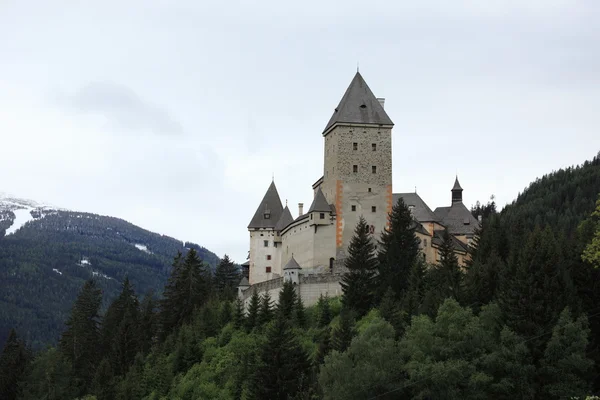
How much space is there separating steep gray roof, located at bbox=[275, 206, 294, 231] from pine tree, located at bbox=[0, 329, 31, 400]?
89.3 feet

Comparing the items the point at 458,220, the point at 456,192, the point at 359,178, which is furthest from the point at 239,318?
the point at 456,192

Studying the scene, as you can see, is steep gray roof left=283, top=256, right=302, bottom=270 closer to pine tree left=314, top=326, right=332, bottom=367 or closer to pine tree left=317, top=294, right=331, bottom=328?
pine tree left=317, top=294, right=331, bottom=328

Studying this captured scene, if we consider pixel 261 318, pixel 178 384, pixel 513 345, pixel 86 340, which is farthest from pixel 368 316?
pixel 86 340

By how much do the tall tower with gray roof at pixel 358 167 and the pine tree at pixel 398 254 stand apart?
5280 millimetres

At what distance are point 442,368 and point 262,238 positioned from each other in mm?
40974

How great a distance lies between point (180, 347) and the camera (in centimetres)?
7156

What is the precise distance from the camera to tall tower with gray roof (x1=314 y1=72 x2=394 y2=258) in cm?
7194

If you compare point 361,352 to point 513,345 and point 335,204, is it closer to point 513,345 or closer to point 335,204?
point 513,345

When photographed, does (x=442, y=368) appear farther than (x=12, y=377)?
No

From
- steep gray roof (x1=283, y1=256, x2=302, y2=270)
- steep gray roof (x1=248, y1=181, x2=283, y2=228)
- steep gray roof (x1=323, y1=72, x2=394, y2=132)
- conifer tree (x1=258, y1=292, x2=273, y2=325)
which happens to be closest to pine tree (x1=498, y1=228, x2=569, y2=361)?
steep gray roof (x1=283, y1=256, x2=302, y2=270)

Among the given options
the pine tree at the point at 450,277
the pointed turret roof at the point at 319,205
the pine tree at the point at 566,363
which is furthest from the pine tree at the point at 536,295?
the pointed turret roof at the point at 319,205

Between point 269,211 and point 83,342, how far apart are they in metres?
23.1

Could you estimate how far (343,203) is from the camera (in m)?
72.0

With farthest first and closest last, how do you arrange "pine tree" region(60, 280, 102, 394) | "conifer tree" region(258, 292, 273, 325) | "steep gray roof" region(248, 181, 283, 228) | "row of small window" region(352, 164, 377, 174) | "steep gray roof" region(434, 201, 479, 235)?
"steep gray roof" region(434, 201, 479, 235), "pine tree" region(60, 280, 102, 394), "steep gray roof" region(248, 181, 283, 228), "row of small window" region(352, 164, 377, 174), "conifer tree" region(258, 292, 273, 325)
